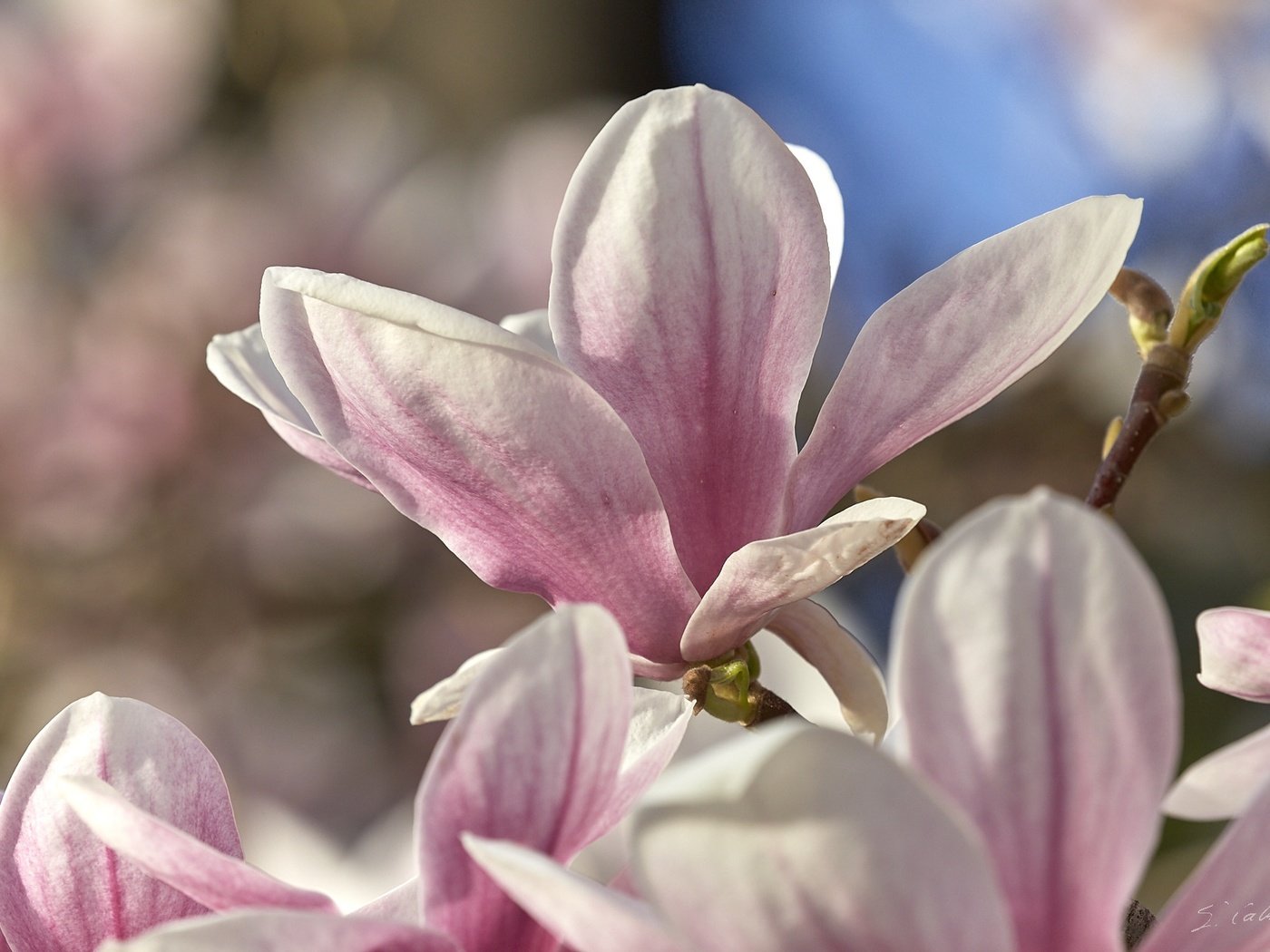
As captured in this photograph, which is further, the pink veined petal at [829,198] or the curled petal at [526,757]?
the pink veined petal at [829,198]

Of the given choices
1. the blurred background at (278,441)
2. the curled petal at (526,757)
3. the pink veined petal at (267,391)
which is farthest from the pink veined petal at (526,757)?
the blurred background at (278,441)

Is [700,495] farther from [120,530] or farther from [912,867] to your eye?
[120,530]

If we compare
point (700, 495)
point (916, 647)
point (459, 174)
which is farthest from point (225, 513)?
point (916, 647)

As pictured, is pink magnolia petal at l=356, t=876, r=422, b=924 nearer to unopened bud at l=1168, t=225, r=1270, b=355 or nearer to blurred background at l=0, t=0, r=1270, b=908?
unopened bud at l=1168, t=225, r=1270, b=355

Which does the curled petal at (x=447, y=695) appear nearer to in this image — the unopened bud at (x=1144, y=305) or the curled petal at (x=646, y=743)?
the curled petal at (x=646, y=743)

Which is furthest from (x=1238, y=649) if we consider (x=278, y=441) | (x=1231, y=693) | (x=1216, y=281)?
(x=278, y=441)

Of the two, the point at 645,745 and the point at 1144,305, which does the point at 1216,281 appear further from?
the point at 645,745
